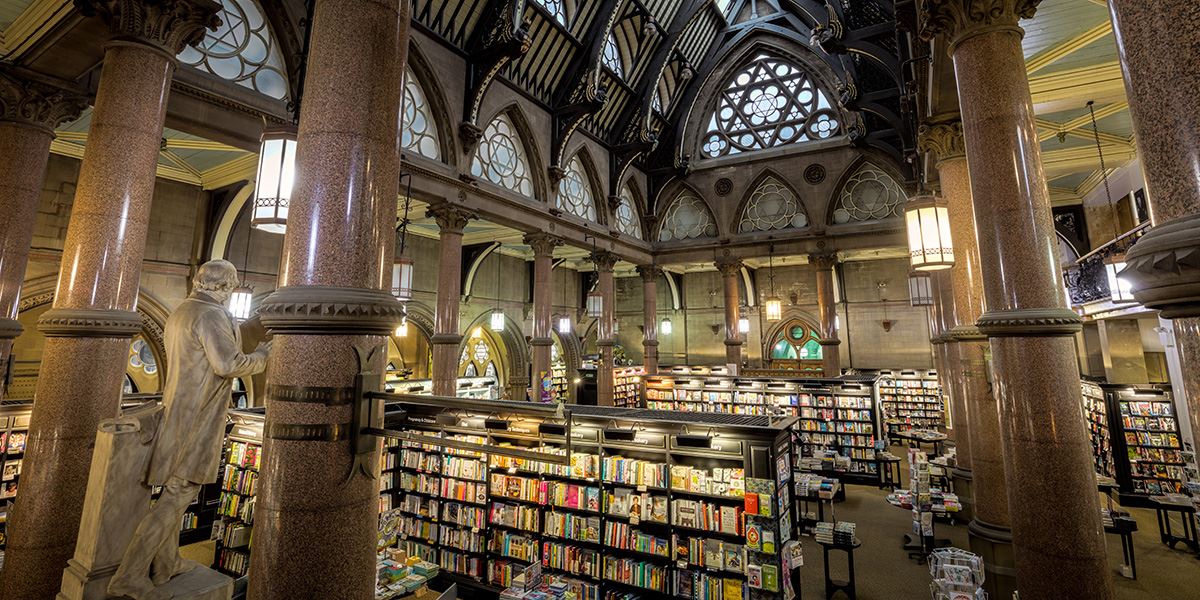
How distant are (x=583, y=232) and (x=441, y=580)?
8675 mm

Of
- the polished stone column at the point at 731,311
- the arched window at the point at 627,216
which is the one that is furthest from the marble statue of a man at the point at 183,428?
the polished stone column at the point at 731,311

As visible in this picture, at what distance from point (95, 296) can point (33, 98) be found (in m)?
3.04

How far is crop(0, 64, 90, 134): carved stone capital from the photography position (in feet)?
15.5

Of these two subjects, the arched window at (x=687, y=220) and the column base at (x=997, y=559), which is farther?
the arched window at (x=687, y=220)

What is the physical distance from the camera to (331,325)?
1.84 metres

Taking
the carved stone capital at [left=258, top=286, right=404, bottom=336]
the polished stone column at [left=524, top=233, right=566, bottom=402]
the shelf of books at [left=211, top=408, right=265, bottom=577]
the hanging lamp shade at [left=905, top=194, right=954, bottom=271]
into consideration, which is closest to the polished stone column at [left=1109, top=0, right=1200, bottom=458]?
the carved stone capital at [left=258, top=286, right=404, bottom=336]

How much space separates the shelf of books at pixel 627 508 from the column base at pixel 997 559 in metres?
1.76

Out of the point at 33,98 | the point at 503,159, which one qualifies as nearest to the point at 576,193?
the point at 503,159

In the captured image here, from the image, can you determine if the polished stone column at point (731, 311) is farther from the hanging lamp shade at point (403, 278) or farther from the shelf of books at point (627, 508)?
the hanging lamp shade at point (403, 278)

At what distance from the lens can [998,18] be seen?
3.17 m

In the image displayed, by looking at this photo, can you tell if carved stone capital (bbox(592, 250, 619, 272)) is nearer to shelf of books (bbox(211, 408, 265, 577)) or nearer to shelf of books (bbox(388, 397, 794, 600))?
shelf of books (bbox(388, 397, 794, 600))

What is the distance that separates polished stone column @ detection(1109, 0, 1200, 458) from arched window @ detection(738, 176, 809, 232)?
14015 millimetres

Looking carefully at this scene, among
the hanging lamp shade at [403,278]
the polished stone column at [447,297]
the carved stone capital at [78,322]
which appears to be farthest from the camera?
the polished stone column at [447,297]

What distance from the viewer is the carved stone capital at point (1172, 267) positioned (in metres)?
1.06
